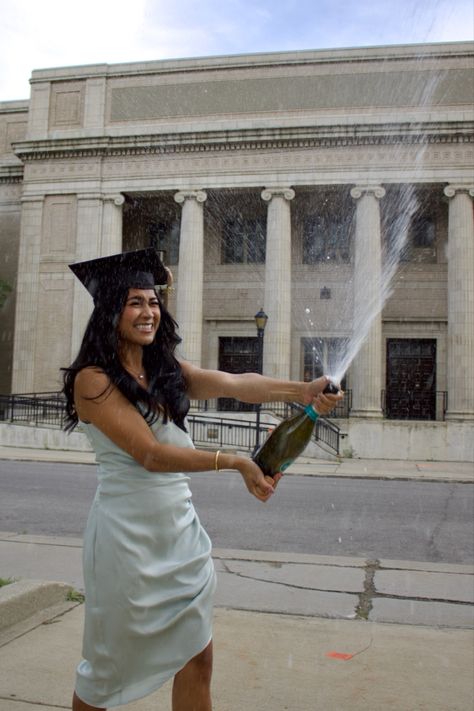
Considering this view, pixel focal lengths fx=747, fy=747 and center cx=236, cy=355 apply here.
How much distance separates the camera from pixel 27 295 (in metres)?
30.8

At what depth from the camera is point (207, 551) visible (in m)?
2.67

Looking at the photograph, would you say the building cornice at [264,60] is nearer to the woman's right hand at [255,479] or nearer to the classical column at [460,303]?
the classical column at [460,303]

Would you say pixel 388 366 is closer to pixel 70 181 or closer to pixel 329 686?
pixel 70 181

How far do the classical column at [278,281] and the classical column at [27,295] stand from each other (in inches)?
374

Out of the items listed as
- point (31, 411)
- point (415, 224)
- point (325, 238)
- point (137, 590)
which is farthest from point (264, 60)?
point (137, 590)

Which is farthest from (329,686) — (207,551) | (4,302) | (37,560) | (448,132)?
(4,302)

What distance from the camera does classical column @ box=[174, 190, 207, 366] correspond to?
28.9 metres

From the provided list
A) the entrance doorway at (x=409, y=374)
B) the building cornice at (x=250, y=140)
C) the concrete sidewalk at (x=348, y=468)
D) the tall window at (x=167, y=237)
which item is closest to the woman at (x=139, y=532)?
the concrete sidewalk at (x=348, y=468)

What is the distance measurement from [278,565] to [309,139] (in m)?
23.7

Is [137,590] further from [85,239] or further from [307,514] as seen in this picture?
[85,239]

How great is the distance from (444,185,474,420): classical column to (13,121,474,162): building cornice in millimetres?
2210

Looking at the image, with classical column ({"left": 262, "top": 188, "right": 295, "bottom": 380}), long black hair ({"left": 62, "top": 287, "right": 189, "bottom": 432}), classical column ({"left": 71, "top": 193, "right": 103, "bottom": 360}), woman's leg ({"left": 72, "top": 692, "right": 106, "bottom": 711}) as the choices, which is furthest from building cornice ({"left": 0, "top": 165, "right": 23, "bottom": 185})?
woman's leg ({"left": 72, "top": 692, "right": 106, "bottom": 711})

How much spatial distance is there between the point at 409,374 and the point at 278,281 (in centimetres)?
672

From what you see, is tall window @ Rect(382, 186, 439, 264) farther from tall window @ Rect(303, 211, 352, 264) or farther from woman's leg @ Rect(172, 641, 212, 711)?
woman's leg @ Rect(172, 641, 212, 711)
